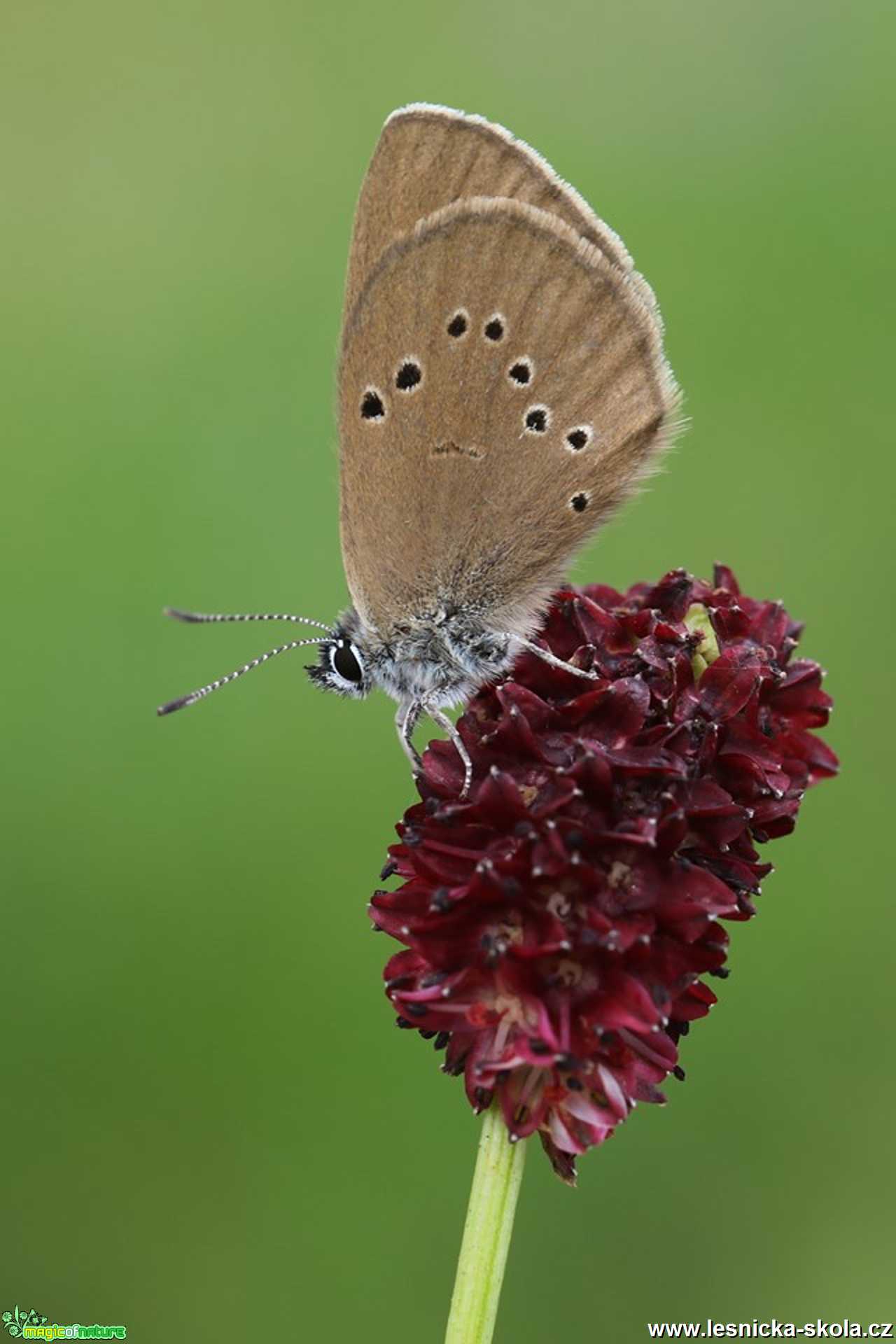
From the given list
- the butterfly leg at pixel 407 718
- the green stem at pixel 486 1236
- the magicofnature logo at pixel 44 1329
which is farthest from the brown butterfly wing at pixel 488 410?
the magicofnature logo at pixel 44 1329

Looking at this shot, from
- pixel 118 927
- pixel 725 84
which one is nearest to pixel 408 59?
pixel 725 84

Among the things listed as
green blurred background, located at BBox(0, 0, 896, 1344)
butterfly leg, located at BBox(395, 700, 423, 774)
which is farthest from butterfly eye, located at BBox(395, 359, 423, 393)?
butterfly leg, located at BBox(395, 700, 423, 774)

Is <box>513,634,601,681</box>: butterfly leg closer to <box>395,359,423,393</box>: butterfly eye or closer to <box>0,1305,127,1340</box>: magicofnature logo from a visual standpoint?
<box>395,359,423,393</box>: butterfly eye

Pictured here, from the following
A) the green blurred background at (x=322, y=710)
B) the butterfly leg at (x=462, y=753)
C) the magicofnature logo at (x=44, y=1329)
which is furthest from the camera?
the green blurred background at (x=322, y=710)

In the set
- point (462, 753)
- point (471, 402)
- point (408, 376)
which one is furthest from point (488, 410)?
point (462, 753)

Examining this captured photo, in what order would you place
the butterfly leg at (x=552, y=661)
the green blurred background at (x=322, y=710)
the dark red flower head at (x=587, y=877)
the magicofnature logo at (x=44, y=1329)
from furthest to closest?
1. the green blurred background at (x=322, y=710)
2. the magicofnature logo at (x=44, y=1329)
3. the butterfly leg at (x=552, y=661)
4. the dark red flower head at (x=587, y=877)

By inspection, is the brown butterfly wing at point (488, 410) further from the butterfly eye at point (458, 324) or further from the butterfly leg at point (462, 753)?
the butterfly leg at point (462, 753)

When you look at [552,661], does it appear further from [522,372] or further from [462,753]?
[522,372]

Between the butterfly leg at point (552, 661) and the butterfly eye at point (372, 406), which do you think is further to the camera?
the butterfly eye at point (372, 406)
